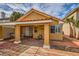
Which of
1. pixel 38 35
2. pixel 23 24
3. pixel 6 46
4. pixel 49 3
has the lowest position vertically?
pixel 6 46

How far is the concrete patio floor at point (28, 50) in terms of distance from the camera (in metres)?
2.77

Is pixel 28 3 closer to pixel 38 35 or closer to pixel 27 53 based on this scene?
pixel 38 35

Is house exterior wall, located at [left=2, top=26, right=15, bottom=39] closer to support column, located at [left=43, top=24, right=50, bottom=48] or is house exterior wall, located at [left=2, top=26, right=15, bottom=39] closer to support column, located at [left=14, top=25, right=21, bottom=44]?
support column, located at [left=14, top=25, right=21, bottom=44]

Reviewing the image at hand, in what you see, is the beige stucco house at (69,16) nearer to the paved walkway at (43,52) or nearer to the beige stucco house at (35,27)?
the beige stucco house at (35,27)

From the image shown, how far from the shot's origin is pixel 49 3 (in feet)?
9.18

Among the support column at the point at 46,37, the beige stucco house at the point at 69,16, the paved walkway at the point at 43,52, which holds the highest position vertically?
the beige stucco house at the point at 69,16

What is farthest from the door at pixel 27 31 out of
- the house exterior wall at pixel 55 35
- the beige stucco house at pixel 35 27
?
the house exterior wall at pixel 55 35

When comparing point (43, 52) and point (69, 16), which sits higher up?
point (69, 16)

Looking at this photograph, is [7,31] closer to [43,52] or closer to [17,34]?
[17,34]

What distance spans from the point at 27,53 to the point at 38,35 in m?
0.38

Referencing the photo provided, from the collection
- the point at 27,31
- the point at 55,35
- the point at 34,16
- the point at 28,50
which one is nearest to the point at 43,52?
the point at 28,50

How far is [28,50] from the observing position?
2.79 meters

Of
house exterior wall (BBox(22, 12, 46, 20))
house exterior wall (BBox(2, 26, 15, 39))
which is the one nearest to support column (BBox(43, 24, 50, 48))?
house exterior wall (BBox(22, 12, 46, 20))

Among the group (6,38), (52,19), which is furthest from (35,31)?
(6,38)
